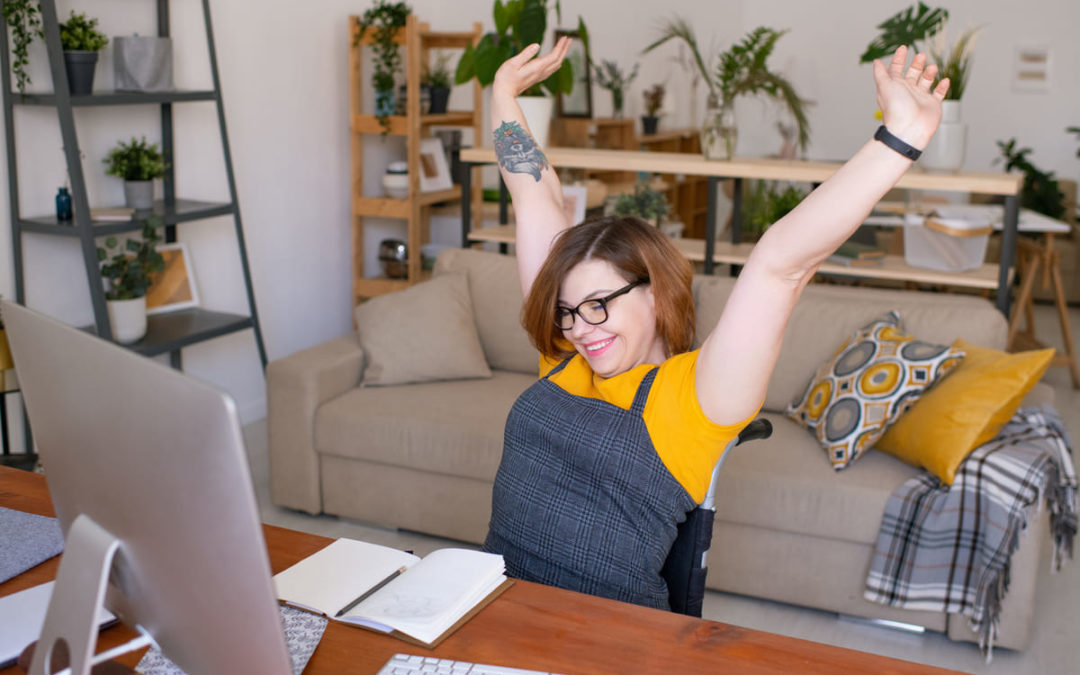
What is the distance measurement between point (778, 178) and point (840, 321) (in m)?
0.58

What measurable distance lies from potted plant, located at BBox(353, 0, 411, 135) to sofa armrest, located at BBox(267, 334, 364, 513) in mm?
1542

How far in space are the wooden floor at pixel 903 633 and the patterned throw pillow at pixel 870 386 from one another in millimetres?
410

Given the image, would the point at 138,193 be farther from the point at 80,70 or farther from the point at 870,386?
the point at 870,386

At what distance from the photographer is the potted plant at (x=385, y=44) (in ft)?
13.6

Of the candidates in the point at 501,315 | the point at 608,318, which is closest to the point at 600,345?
the point at 608,318

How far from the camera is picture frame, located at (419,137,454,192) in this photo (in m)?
4.55

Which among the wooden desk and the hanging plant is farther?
the hanging plant

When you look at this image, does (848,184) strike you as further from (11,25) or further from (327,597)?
(11,25)

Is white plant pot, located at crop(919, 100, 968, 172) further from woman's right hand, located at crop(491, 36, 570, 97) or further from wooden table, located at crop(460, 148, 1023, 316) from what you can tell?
woman's right hand, located at crop(491, 36, 570, 97)

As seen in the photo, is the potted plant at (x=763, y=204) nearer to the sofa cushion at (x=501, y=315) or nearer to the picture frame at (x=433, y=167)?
the sofa cushion at (x=501, y=315)

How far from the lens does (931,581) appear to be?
7.76 feet

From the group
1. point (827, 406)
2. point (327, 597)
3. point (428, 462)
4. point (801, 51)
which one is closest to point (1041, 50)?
point (801, 51)

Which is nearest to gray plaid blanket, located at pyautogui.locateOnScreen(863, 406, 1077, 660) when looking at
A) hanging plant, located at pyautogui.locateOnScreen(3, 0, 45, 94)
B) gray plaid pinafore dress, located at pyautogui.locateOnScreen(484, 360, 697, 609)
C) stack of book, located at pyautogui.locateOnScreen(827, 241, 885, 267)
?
stack of book, located at pyautogui.locateOnScreen(827, 241, 885, 267)

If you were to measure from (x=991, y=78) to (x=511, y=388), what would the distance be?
6.33m
